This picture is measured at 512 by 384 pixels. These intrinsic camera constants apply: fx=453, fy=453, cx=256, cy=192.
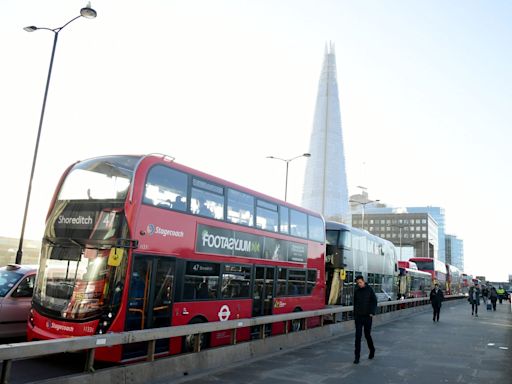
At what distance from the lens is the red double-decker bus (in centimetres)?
868

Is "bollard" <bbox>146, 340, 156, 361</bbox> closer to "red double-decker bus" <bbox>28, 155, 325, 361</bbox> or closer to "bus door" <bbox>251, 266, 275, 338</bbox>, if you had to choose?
"red double-decker bus" <bbox>28, 155, 325, 361</bbox>

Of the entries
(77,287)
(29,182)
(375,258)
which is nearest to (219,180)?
(77,287)

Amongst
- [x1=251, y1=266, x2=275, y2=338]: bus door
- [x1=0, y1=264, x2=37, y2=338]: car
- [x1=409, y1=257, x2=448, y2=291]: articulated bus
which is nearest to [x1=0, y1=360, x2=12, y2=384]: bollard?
[x1=0, y1=264, x2=37, y2=338]: car

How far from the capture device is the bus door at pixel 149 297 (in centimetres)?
895

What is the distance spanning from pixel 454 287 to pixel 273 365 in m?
59.1

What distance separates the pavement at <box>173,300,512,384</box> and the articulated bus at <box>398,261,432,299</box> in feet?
61.7

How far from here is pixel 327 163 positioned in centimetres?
17275

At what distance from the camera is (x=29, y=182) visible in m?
17.1

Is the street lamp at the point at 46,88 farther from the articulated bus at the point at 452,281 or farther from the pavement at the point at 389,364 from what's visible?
the articulated bus at the point at 452,281

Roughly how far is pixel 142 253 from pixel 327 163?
166635 mm

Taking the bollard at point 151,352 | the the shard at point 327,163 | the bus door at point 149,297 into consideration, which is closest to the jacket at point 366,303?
the bus door at point 149,297

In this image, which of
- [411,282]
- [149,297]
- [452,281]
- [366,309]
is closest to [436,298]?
[366,309]

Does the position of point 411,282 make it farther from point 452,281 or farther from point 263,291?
point 452,281

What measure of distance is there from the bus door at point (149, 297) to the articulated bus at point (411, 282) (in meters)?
26.8
